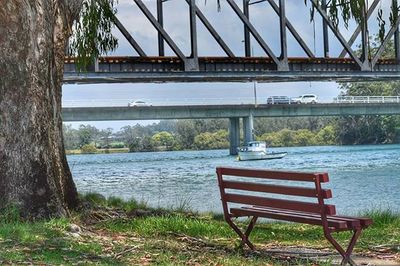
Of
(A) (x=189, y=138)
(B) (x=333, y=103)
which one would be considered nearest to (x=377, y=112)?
(B) (x=333, y=103)

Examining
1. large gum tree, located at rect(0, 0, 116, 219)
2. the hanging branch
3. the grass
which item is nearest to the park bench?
the grass

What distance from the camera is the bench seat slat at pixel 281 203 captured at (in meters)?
5.75

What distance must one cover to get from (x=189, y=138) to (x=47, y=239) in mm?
70962

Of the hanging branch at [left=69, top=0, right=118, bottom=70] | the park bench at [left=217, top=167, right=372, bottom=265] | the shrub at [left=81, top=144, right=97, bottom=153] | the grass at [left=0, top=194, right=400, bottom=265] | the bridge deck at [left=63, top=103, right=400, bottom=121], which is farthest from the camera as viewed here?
the shrub at [left=81, top=144, right=97, bottom=153]

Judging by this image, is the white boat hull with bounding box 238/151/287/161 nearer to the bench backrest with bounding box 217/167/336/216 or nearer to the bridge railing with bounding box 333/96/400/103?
the bridge railing with bounding box 333/96/400/103

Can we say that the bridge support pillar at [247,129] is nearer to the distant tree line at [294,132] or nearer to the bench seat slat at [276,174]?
the distant tree line at [294,132]

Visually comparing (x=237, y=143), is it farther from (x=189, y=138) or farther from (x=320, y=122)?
(x=320, y=122)

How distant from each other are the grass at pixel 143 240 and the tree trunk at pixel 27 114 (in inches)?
9.4

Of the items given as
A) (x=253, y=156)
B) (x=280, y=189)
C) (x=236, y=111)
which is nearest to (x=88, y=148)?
(x=253, y=156)

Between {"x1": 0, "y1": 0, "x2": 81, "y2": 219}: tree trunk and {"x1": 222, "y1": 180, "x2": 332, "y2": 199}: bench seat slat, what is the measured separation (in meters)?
1.92

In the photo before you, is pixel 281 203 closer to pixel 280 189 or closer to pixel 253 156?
pixel 280 189

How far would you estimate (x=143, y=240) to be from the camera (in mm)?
6953

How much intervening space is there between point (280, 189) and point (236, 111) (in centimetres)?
4978

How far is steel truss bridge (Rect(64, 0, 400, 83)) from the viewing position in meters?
30.0
